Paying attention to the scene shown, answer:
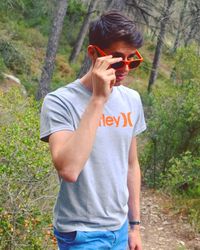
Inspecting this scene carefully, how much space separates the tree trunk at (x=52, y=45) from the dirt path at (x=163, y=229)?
21.5 ft

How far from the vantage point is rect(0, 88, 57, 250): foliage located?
3.76 meters

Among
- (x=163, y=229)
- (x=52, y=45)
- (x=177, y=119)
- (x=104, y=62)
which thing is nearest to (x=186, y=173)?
(x=163, y=229)

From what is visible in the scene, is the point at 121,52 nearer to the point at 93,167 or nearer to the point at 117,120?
the point at 117,120

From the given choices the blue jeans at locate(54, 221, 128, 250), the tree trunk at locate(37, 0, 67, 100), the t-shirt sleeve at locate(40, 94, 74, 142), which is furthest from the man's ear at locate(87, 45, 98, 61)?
the tree trunk at locate(37, 0, 67, 100)

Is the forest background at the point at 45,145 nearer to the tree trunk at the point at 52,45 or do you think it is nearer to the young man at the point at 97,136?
the tree trunk at the point at 52,45

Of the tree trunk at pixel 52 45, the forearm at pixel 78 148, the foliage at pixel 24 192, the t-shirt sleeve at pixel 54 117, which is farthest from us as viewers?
the tree trunk at pixel 52 45

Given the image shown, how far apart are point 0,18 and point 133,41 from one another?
63.9ft

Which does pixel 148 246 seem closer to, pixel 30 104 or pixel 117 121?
pixel 30 104

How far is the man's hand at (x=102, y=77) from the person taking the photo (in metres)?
1.84

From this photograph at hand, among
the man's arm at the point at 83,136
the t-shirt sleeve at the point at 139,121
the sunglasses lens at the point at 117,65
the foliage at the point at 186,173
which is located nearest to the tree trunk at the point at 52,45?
the foliage at the point at 186,173

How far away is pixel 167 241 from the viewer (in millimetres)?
6375

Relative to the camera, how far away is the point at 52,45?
13.4m

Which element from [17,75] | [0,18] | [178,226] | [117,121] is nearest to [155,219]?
[178,226]

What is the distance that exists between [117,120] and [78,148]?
0.36 metres
